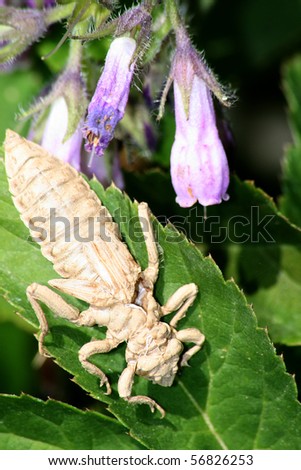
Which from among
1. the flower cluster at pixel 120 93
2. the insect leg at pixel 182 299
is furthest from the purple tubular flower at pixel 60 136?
the insect leg at pixel 182 299

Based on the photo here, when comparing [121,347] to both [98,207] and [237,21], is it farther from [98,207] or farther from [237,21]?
[237,21]

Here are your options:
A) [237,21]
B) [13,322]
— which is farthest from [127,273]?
[237,21]

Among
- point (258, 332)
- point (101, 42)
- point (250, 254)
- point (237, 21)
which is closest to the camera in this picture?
point (258, 332)

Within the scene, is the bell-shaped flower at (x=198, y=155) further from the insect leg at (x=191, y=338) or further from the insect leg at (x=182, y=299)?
the insect leg at (x=191, y=338)

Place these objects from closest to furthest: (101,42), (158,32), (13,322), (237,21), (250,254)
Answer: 1. (158,32)
2. (101,42)
3. (250,254)
4. (13,322)
5. (237,21)
